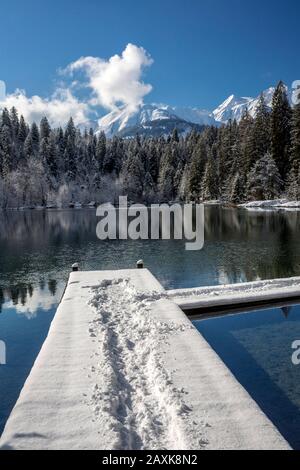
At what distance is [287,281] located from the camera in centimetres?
1739

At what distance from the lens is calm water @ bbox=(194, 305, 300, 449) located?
8164 millimetres

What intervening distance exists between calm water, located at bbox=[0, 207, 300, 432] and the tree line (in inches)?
1151

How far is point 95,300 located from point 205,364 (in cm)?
609

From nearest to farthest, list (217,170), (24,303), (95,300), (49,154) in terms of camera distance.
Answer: (95,300) < (24,303) < (217,170) < (49,154)

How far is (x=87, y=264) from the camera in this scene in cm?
2495

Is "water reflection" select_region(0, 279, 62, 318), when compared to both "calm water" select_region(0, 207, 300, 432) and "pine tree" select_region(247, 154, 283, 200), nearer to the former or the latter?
"calm water" select_region(0, 207, 300, 432)

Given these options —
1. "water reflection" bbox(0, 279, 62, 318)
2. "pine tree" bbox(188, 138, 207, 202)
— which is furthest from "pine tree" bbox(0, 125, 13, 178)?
"water reflection" bbox(0, 279, 62, 318)

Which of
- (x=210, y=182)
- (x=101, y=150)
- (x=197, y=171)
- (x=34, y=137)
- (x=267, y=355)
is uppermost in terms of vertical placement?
(x=34, y=137)

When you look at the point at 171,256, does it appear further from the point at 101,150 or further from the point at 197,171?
the point at 101,150

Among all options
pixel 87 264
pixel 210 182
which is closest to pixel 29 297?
pixel 87 264

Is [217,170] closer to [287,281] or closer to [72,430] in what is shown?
[287,281]

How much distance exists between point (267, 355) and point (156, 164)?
4520 inches

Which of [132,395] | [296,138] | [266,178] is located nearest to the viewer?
[132,395]

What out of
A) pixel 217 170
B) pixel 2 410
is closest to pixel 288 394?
pixel 2 410
